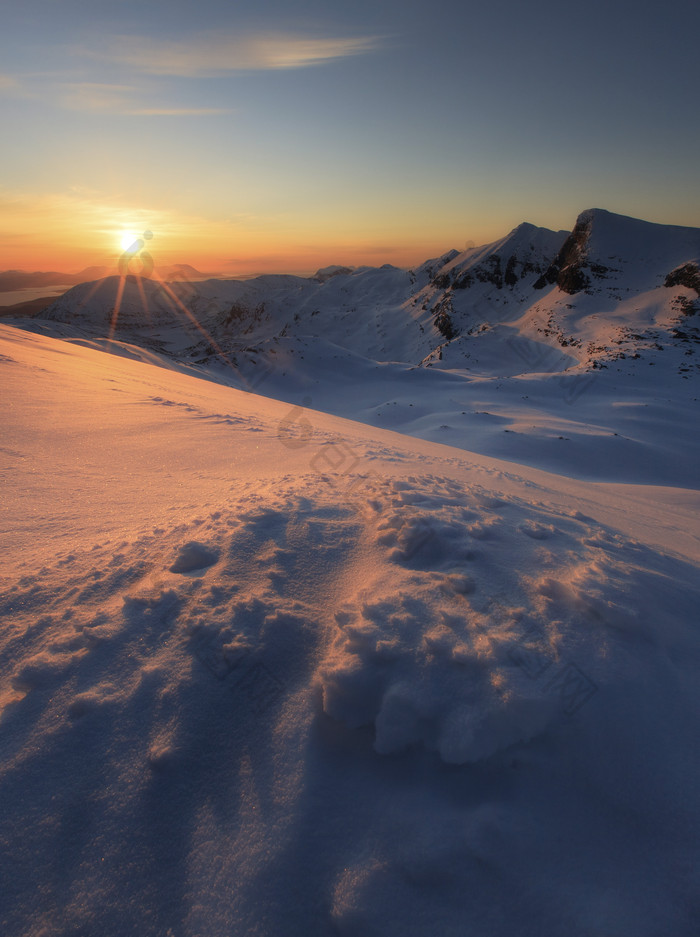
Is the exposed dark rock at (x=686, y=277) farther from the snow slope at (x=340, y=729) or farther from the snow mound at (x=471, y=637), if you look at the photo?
the snow slope at (x=340, y=729)

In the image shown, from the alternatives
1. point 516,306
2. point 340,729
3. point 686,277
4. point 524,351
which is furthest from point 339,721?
point 516,306

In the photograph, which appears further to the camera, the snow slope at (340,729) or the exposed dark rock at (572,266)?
the exposed dark rock at (572,266)

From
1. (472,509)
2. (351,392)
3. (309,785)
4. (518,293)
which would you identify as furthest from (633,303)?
(309,785)

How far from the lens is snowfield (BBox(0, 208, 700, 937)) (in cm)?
149

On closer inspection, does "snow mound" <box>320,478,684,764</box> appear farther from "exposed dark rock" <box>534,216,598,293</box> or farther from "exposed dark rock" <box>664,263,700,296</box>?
"exposed dark rock" <box>534,216,598,293</box>

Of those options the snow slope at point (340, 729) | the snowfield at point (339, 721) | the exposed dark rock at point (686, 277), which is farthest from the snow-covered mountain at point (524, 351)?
the snow slope at point (340, 729)

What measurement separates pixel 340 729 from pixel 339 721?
0.10 feet

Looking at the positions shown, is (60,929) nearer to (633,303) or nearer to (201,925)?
(201,925)

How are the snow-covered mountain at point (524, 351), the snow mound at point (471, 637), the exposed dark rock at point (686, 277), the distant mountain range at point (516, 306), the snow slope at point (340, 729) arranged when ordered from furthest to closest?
the exposed dark rock at point (686, 277) → the distant mountain range at point (516, 306) → the snow-covered mountain at point (524, 351) → the snow mound at point (471, 637) → the snow slope at point (340, 729)

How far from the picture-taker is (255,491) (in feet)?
13.0

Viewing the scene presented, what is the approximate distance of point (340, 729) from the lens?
6.40 ft

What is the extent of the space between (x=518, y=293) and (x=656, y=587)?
219 ft

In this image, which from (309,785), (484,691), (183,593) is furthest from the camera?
(183,593)

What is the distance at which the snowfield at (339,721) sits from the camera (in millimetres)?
1488
